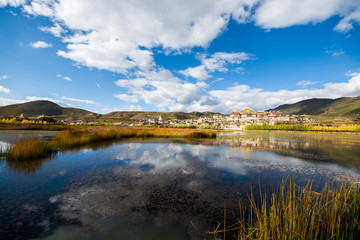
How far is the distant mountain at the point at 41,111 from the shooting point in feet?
379

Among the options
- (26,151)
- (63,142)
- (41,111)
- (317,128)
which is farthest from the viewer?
(41,111)

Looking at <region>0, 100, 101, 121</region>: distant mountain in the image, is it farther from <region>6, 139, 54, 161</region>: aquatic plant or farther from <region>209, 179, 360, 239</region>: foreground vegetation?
<region>209, 179, 360, 239</region>: foreground vegetation

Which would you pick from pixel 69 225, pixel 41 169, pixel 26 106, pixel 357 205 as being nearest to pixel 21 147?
pixel 41 169

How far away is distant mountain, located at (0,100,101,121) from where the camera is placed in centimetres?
11566

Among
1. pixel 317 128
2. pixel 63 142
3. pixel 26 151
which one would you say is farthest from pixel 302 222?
pixel 317 128

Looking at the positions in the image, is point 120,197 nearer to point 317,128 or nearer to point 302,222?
point 302,222

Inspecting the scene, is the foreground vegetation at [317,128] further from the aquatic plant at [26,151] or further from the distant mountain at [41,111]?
the distant mountain at [41,111]

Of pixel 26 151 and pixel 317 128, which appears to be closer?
pixel 26 151

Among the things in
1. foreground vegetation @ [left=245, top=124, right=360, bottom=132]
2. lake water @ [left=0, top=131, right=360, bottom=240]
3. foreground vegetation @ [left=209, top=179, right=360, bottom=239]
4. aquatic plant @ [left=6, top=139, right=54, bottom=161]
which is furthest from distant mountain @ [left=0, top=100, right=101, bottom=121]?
foreground vegetation @ [left=209, top=179, right=360, bottom=239]

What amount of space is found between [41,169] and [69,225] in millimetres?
6794

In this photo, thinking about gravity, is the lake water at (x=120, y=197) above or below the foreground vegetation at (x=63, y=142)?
below

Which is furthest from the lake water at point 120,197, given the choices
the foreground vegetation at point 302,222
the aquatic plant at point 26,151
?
the foreground vegetation at point 302,222

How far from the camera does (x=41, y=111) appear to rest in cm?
12900

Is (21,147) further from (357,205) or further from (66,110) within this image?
(66,110)
